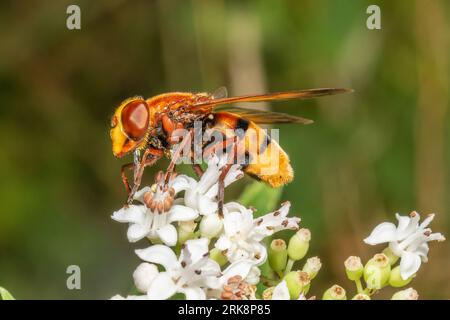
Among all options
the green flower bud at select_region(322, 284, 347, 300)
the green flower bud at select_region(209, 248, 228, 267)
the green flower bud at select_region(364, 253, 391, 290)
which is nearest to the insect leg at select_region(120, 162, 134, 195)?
the green flower bud at select_region(209, 248, 228, 267)

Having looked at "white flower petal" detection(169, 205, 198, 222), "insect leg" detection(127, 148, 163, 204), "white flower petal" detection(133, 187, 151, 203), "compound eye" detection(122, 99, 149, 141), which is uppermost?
"compound eye" detection(122, 99, 149, 141)

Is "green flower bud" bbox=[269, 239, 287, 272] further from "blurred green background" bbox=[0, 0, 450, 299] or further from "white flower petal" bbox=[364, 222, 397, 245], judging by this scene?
"blurred green background" bbox=[0, 0, 450, 299]

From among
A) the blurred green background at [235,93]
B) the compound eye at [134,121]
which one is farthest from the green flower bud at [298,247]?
the blurred green background at [235,93]

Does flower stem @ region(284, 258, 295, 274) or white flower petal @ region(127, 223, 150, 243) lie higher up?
white flower petal @ region(127, 223, 150, 243)

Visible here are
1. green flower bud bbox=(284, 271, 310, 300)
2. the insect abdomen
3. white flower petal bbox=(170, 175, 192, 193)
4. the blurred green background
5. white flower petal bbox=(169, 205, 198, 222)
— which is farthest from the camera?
the blurred green background

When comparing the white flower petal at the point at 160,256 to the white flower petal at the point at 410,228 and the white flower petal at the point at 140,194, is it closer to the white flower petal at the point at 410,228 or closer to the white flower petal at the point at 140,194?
the white flower petal at the point at 140,194

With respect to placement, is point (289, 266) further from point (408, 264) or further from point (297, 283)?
point (408, 264)
